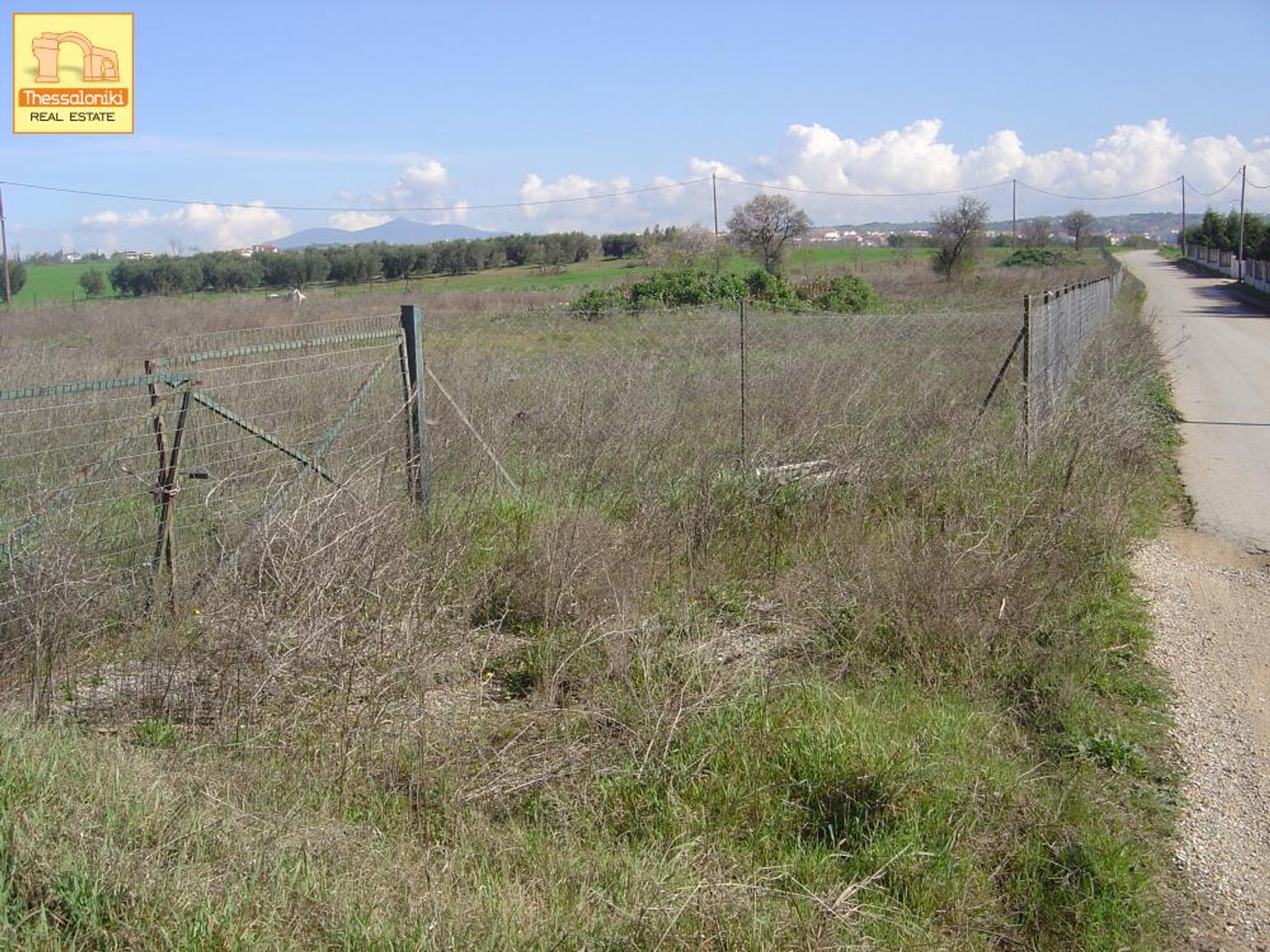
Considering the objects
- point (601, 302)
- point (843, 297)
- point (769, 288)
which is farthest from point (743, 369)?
point (769, 288)

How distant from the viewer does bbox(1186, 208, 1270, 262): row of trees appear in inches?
2014

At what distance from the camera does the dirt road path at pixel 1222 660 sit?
3965 millimetres

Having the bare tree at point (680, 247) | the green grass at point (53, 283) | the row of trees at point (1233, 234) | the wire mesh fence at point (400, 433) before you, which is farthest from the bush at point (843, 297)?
the green grass at point (53, 283)

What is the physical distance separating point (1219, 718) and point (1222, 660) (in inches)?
32.0

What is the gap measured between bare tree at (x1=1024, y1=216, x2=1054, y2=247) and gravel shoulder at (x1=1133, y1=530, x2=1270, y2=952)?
337 feet

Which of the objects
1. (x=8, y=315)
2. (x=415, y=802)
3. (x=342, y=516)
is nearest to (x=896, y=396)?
(x=342, y=516)

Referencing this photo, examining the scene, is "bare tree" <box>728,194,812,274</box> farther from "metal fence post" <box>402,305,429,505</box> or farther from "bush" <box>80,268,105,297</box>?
"metal fence post" <box>402,305,429,505</box>

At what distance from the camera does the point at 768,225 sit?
5856 cm

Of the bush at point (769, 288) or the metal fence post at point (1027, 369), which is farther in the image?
the bush at point (769, 288)

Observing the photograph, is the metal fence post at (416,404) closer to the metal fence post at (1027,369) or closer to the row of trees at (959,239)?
the metal fence post at (1027,369)

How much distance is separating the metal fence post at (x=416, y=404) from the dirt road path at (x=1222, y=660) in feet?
16.0

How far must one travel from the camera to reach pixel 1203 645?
6.13 m

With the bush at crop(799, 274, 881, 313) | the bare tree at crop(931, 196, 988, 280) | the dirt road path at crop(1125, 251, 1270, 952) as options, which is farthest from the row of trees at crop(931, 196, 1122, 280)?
the dirt road path at crop(1125, 251, 1270, 952)

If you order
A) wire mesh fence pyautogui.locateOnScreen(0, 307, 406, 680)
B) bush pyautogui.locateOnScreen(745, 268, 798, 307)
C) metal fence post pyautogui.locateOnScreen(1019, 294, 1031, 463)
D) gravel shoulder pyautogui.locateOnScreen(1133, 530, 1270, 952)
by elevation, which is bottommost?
gravel shoulder pyautogui.locateOnScreen(1133, 530, 1270, 952)
